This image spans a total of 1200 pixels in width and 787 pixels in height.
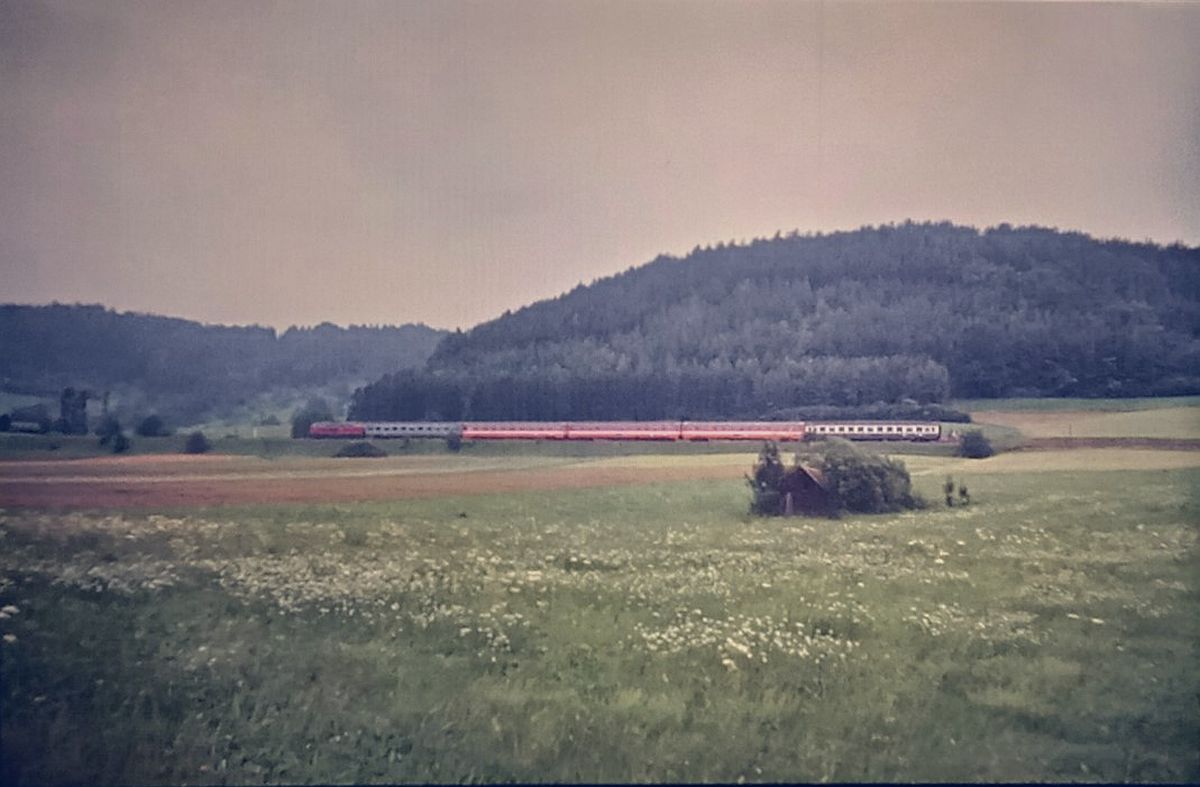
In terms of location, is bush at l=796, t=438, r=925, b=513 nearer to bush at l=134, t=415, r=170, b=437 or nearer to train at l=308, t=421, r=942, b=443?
train at l=308, t=421, r=942, b=443

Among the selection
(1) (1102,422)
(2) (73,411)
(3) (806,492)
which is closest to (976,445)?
(1) (1102,422)

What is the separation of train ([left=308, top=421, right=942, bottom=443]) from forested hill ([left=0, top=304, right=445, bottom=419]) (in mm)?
232

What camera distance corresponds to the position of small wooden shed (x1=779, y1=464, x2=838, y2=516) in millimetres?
4145

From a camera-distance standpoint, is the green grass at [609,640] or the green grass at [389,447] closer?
the green grass at [609,640]

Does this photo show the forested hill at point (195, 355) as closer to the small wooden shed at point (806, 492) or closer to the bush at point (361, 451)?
the bush at point (361, 451)

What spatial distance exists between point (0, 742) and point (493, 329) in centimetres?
239

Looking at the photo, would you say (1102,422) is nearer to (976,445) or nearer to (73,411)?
(976,445)

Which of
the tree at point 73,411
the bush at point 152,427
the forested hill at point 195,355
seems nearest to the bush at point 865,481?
the forested hill at point 195,355

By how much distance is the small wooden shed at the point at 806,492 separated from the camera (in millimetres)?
4145

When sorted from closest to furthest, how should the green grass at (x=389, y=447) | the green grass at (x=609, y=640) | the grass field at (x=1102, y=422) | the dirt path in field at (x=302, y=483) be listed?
the green grass at (x=609, y=640), the dirt path in field at (x=302, y=483), the green grass at (x=389, y=447), the grass field at (x=1102, y=422)

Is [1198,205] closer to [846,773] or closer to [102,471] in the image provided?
[846,773]

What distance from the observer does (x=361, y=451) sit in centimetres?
429

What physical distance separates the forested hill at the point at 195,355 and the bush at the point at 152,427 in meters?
0.06

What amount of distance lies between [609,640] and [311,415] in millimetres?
1654
